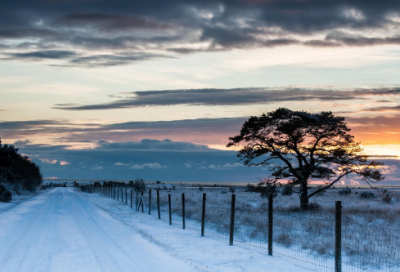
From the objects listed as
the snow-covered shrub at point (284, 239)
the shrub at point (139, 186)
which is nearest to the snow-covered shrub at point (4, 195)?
the shrub at point (139, 186)

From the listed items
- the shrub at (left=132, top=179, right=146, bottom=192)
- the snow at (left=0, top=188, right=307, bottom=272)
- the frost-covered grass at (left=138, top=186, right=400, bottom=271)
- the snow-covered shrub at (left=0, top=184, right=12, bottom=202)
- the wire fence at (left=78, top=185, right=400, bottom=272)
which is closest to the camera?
the snow at (left=0, top=188, right=307, bottom=272)

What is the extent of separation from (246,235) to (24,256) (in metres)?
10.1

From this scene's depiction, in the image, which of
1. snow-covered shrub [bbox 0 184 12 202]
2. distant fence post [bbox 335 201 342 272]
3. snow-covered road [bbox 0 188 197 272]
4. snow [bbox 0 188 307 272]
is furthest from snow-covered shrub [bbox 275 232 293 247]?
snow-covered shrub [bbox 0 184 12 202]

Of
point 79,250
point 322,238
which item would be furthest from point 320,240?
point 79,250

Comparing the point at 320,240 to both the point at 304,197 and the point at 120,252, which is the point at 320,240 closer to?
the point at 120,252

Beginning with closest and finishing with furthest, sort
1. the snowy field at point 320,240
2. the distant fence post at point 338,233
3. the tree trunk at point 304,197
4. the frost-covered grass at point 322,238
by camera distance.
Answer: the distant fence post at point 338,233 < the snowy field at point 320,240 < the frost-covered grass at point 322,238 < the tree trunk at point 304,197

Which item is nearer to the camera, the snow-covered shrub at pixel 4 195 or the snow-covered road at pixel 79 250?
the snow-covered road at pixel 79 250

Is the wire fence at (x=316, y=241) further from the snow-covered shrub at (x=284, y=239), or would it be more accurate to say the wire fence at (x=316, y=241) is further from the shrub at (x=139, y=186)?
the shrub at (x=139, y=186)

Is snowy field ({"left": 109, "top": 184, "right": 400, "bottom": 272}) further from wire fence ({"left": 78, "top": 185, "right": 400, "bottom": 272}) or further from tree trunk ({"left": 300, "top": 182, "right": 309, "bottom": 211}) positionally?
tree trunk ({"left": 300, "top": 182, "right": 309, "bottom": 211})

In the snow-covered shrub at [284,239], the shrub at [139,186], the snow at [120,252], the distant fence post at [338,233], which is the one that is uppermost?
the distant fence post at [338,233]

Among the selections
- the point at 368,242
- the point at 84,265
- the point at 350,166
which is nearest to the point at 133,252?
the point at 84,265

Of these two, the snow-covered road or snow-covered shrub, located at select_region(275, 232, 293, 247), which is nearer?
the snow-covered road

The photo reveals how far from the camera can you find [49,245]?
14.0m

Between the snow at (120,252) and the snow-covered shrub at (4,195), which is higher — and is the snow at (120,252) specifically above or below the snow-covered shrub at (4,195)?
above
